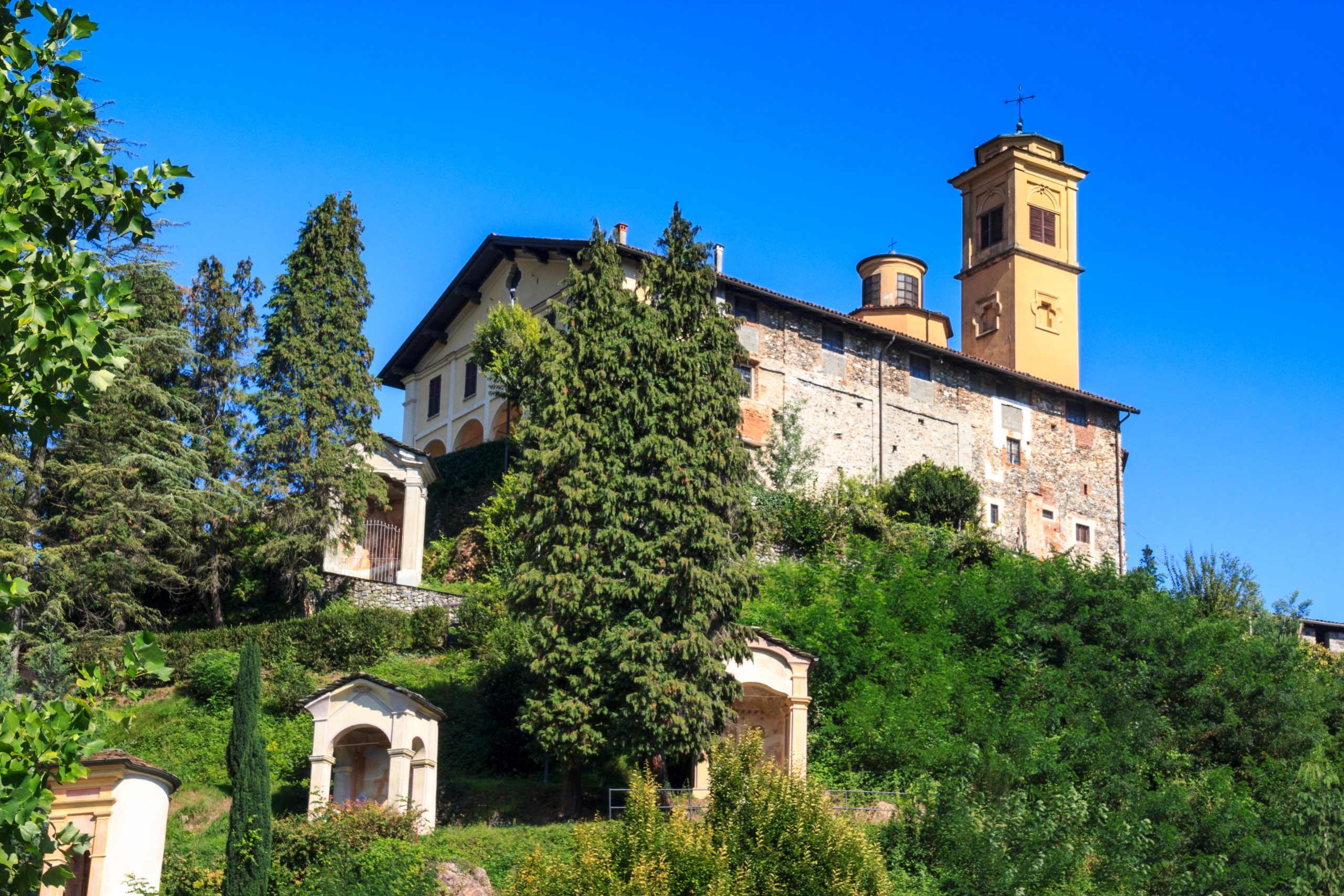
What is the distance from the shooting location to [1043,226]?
51.6 meters

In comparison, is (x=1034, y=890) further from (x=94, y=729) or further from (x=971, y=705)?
(x=94, y=729)

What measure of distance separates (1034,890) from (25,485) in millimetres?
19489

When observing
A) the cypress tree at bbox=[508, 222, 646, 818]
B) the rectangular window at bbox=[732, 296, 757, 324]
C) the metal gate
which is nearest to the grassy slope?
the cypress tree at bbox=[508, 222, 646, 818]

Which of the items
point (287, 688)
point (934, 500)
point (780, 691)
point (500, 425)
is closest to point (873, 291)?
point (934, 500)

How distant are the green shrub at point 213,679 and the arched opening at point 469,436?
51.6 feet

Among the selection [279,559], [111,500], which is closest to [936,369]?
[279,559]

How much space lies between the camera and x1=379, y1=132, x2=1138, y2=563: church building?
131ft

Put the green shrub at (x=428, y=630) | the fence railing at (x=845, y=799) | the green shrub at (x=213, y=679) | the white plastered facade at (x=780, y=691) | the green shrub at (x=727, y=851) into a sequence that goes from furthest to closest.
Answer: the green shrub at (x=428, y=630) → the green shrub at (x=213, y=679) → the white plastered facade at (x=780, y=691) → the fence railing at (x=845, y=799) → the green shrub at (x=727, y=851)

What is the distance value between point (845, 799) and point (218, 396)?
17089 millimetres

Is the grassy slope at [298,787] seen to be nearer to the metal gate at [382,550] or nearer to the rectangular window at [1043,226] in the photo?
the metal gate at [382,550]

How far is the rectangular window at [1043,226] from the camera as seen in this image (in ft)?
169

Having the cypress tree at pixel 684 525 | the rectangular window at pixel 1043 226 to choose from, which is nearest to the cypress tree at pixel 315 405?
the cypress tree at pixel 684 525

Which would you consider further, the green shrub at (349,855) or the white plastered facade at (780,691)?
the white plastered facade at (780,691)

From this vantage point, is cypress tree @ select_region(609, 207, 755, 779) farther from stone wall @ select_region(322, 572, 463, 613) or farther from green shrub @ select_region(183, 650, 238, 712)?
stone wall @ select_region(322, 572, 463, 613)
